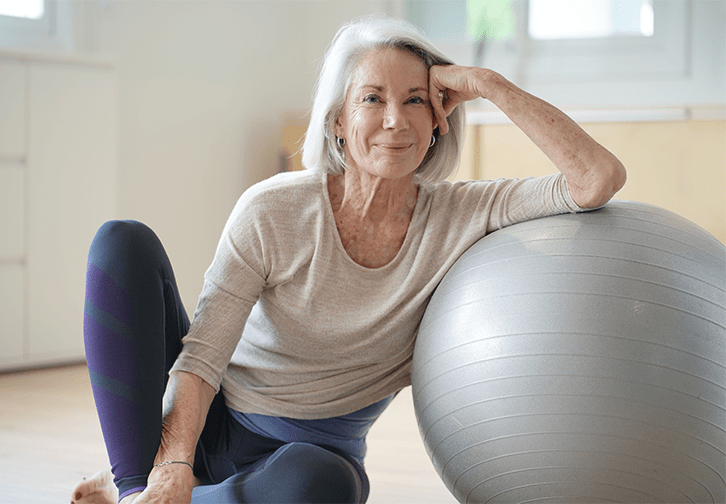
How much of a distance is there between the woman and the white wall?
7.17 feet

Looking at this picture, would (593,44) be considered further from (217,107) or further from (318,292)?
(318,292)

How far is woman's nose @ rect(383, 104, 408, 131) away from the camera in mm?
1382

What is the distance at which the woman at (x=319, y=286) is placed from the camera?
132 cm

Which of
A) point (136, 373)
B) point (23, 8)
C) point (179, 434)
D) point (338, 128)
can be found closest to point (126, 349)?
point (136, 373)

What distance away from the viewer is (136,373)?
131cm

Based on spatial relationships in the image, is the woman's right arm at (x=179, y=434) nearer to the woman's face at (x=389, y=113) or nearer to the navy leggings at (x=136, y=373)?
the navy leggings at (x=136, y=373)

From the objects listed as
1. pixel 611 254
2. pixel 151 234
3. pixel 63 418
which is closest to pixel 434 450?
pixel 611 254

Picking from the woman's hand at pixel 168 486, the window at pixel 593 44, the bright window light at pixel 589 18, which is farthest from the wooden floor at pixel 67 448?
the bright window light at pixel 589 18

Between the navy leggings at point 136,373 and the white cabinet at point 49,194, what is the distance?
1.85m

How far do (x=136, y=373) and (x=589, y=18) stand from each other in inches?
121

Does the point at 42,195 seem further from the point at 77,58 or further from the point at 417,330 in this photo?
the point at 417,330

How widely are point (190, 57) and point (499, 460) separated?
9.87ft

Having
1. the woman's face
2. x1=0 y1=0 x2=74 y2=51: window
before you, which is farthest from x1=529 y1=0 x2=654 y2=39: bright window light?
the woman's face

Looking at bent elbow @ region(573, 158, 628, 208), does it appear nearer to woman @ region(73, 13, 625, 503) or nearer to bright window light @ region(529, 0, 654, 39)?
woman @ region(73, 13, 625, 503)
